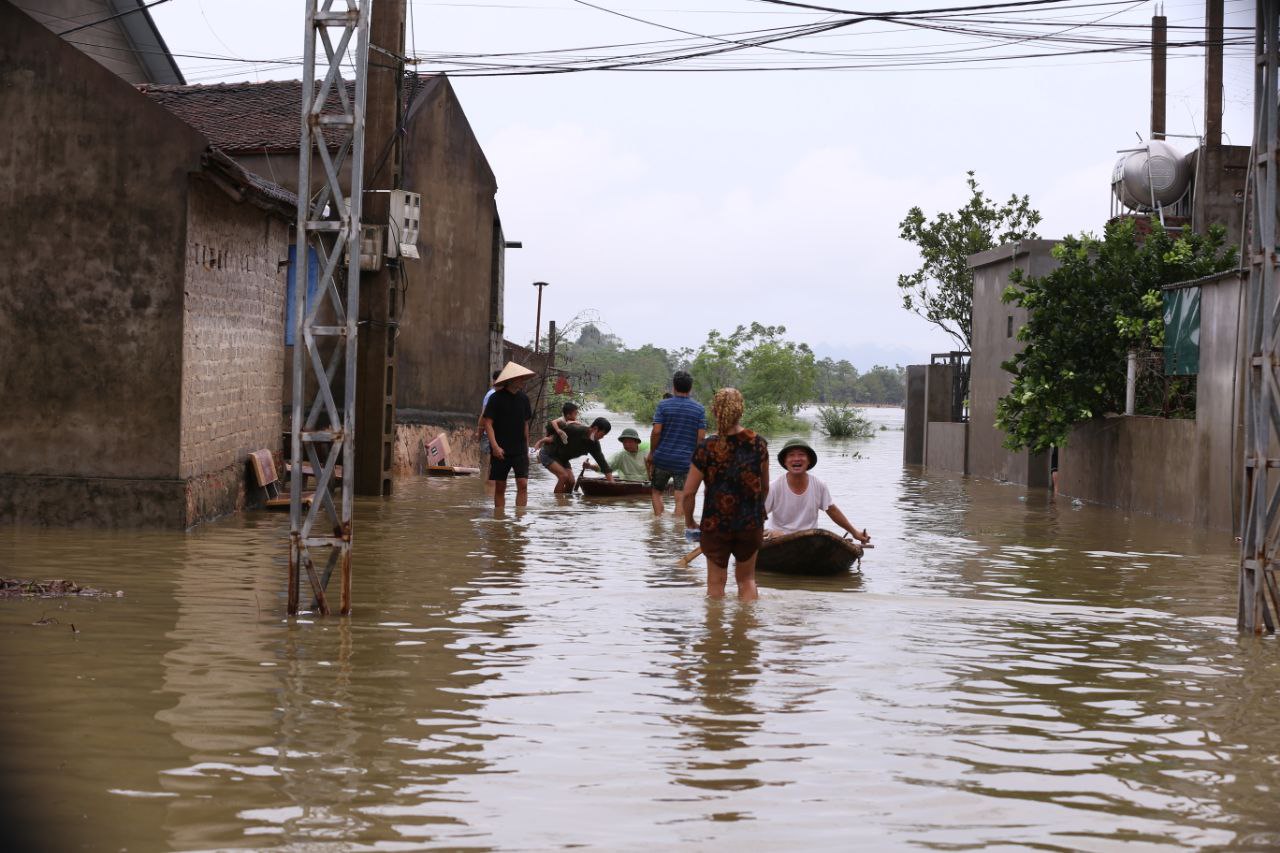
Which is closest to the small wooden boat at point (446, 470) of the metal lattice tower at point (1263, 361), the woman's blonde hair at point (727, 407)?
the woman's blonde hair at point (727, 407)

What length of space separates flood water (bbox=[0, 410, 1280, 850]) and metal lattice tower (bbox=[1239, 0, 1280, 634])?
448 mm

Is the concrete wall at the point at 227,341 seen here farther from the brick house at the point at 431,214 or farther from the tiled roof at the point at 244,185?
the brick house at the point at 431,214

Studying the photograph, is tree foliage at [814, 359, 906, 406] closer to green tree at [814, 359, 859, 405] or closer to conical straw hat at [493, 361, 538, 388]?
green tree at [814, 359, 859, 405]

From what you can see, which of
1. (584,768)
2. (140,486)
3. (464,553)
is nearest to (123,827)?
(584,768)

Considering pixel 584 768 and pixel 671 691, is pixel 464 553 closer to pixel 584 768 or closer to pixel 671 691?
pixel 671 691

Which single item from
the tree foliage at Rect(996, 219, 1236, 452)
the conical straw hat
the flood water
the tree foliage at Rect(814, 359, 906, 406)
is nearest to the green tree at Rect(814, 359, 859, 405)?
the tree foliage at Rect(814, 359, 906, 406)

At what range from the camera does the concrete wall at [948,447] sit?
33562mm

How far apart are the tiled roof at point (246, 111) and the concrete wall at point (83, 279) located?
8.30 m

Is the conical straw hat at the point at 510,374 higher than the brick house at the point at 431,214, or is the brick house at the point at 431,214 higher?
the brick house at the point at 431,214

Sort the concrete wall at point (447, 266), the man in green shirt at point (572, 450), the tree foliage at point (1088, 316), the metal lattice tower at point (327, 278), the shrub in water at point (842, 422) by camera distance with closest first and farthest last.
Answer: the metal lattice tower at point (327, 278)
the man in green shirt at point (572, 450)
the tree foliage at point (1088, 316)
the concrete wall at point (447, 266)
the shrub in water at point (842, 422)

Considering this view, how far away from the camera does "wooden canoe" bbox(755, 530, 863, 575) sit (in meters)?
12.8

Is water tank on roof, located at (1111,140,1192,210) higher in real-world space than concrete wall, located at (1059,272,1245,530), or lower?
higher

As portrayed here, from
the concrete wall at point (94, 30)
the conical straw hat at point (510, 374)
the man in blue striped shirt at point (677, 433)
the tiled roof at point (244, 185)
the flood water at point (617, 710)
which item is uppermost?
the concrete wall at point (94, 30)

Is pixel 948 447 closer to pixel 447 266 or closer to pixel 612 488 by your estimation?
pixel 447 266
